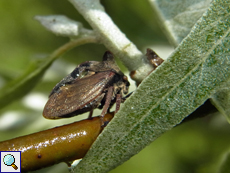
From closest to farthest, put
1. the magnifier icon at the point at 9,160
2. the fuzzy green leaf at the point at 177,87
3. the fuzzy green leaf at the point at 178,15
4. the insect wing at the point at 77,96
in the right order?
1. the fuzzy green leaf at the point at 177,87
2. the magnifier icon at the point at 9,160
3. the insect wing at the point at 77,96
4. the fuzzy green leaf at the point at 178,15

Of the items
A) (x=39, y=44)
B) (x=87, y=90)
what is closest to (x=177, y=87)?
(x=87, y=90)

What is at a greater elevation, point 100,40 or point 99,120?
point 100,40

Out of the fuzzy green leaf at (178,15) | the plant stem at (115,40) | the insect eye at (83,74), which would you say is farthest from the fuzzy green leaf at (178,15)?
the insect eye at (83,74)

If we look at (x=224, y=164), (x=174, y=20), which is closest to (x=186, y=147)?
(x=224, y=164)

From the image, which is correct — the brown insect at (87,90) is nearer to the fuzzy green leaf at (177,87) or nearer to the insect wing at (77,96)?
the insect wing at (77,96)

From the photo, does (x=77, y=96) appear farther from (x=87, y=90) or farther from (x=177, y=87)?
(x=177, y=87)

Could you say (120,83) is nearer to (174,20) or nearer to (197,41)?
(174,20)
